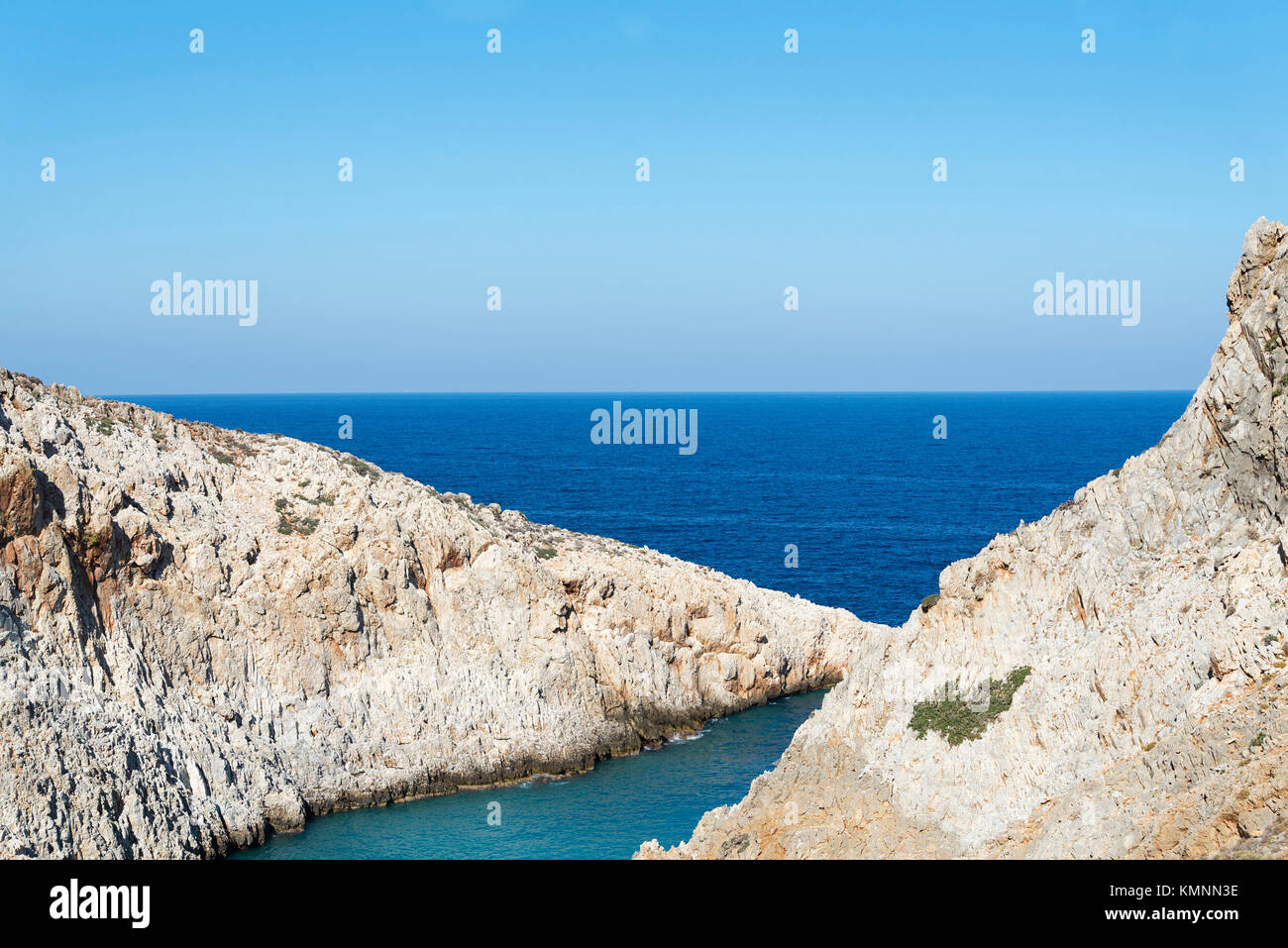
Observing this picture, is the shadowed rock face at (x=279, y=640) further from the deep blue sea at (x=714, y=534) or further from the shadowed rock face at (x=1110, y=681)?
the shadowed rock face at (x=1110, y=681)

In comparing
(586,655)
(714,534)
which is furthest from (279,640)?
(714,534)

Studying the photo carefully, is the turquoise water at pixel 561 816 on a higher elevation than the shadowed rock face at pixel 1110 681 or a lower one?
lower

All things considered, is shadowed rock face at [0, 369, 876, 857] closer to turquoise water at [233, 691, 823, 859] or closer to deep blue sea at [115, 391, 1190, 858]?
turquoise water at [233, 691, 823, 859]

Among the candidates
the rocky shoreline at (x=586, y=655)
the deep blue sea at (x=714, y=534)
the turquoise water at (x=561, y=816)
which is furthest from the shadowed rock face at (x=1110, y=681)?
the deep blue sea at (x=714, y=534)

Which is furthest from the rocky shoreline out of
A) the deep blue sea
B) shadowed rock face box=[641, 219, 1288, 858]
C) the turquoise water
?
the deep blue sea

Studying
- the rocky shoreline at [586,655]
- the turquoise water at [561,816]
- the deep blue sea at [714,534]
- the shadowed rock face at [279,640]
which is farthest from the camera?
the deep blue sea at [714,534]
